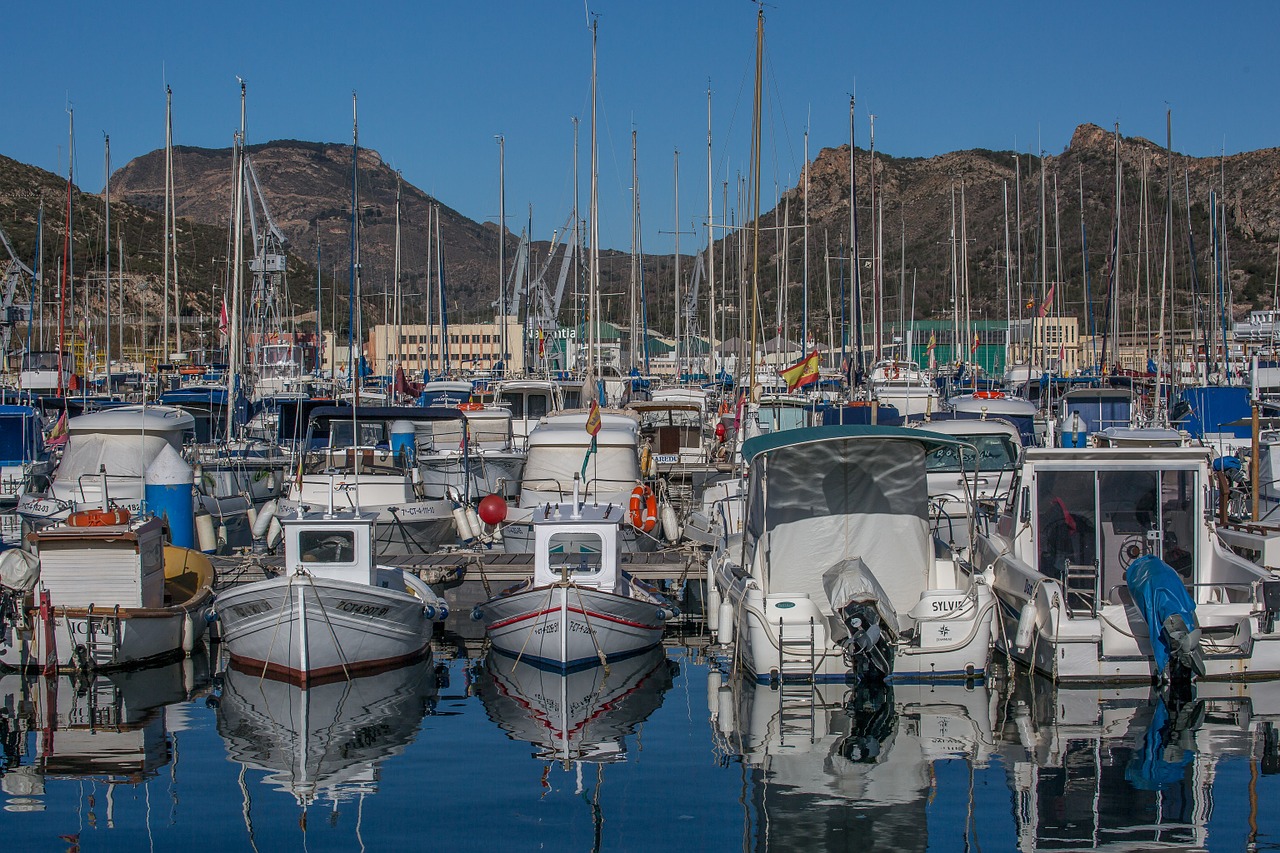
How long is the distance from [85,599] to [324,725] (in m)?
4.58

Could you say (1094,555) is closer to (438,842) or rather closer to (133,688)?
(438,842)

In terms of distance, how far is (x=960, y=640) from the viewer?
54.1 ft

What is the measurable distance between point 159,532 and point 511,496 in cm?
1162

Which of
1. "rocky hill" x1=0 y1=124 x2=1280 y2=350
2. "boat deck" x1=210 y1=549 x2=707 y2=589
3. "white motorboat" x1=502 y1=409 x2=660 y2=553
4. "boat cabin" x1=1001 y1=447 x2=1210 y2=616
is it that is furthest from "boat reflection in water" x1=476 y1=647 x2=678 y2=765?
"rocky hill" x1=0 y1=124 x2=1280 y2=350

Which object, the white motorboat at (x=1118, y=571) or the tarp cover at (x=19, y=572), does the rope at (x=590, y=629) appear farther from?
the tarp cover at (x=19, y=572)

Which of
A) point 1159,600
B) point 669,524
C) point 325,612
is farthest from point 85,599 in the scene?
point 1159,600

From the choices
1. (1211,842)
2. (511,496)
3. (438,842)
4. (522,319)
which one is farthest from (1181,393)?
(522,319)

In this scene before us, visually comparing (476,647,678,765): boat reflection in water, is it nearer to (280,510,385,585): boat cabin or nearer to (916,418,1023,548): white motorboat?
(280,510,385,585): boat cabin

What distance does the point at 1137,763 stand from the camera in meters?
13.4

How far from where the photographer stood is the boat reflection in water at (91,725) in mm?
13609

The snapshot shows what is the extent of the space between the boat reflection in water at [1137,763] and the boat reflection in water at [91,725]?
28.9ft

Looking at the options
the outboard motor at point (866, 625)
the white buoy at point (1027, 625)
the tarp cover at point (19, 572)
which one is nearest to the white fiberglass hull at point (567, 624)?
the outboard motor at point (866, 625)

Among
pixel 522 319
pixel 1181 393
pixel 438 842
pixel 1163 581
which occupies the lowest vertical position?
pixel 438 842

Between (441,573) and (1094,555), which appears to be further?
(441,573)
